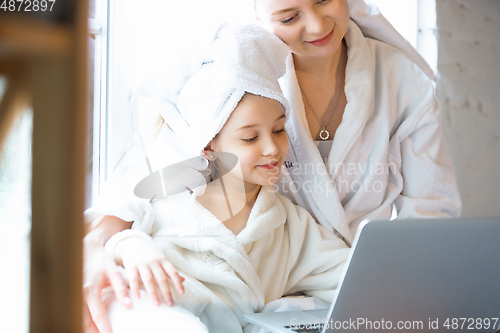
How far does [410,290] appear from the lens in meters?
0.50

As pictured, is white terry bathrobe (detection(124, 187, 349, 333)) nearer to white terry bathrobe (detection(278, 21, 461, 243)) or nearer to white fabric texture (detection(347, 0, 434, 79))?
white terry bathrobe (detection(278, 21, 461, 243))

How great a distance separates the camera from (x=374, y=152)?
2.77ft

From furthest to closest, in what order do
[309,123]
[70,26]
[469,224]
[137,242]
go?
[309,123], [137,242], [469,224], [70,26]

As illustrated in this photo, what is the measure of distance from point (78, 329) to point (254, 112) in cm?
51

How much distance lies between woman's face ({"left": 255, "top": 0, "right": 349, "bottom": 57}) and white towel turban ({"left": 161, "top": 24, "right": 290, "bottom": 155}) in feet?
0.28

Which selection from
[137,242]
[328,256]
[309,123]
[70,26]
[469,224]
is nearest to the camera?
[70,26]

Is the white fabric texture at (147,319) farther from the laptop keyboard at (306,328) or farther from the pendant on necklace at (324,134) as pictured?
the pendant on necklace at (324,134)

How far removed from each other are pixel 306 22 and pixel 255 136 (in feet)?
0.79

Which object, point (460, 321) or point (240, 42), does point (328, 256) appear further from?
point (240, 42)

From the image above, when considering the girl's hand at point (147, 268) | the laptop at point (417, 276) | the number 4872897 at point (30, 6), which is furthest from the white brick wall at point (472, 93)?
the number 4872897 at point (30, 6)

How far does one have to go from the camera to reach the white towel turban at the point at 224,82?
634 mm

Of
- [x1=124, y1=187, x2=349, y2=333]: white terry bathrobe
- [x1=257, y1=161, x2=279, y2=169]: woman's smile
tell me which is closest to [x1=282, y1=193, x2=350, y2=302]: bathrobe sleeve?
[x1=124, y1=187, x2=349, y2=333]: white terry bathrobe

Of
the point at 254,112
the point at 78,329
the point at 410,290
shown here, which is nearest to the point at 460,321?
the point at 410,290

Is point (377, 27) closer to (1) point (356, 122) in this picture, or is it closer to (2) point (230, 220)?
(1) point (356, 122)
